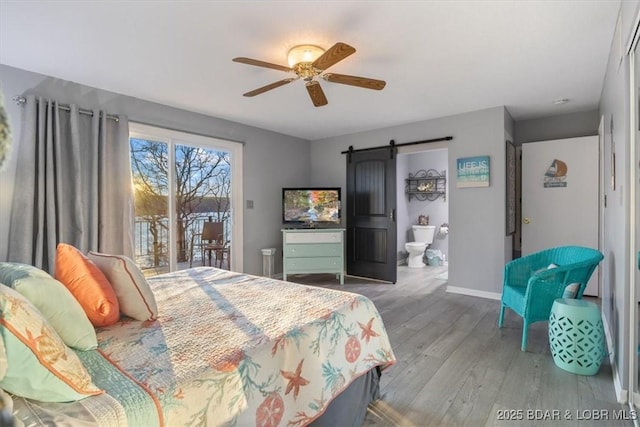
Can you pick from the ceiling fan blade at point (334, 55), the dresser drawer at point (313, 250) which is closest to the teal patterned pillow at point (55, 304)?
the ceiling fan blade at point (334, 55)

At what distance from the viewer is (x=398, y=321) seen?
124 inches

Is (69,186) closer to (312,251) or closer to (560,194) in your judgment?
(312,251)

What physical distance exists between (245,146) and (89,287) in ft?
11.2

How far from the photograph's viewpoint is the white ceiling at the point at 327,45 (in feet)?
6.36

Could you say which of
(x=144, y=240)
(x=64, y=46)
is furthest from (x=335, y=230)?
(x=64, y=46)

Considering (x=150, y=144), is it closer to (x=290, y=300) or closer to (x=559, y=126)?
(x=290, y=300)

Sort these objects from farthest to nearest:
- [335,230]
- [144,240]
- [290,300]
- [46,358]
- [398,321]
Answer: [335,230] → [144,240] → [398,321] → [290,300] → [46,358]

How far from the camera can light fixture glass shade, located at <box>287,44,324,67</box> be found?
7.49ft

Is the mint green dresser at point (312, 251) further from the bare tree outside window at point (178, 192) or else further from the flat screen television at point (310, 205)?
the bare tree outside window at point (178, 192)

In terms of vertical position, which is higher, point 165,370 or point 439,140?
point 439,140

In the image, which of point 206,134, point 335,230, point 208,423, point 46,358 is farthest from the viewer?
point 335,230

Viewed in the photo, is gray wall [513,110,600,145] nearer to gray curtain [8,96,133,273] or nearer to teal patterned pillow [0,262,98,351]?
gray curtain [8,96,133,273]

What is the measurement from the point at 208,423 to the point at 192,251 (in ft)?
11.1

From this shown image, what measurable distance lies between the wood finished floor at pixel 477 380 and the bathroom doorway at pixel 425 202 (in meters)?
2.95
